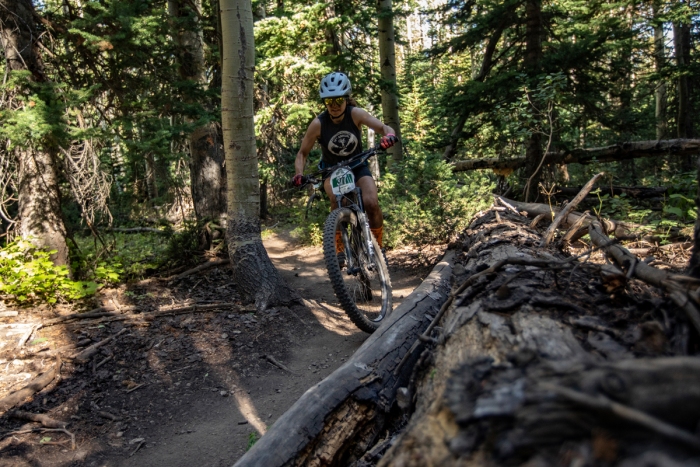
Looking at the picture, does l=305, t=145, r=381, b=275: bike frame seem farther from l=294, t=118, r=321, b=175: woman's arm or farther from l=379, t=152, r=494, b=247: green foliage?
l=379, t=152, r=494, b=247: green foliage

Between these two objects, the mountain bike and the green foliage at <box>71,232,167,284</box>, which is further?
the green foliage at <box>71,232,167,284</box>

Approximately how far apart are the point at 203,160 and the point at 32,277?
17.2ft

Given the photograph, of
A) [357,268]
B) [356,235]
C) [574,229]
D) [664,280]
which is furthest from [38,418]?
[574,229]

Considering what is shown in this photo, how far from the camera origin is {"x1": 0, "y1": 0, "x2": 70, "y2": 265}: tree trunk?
6191 mm

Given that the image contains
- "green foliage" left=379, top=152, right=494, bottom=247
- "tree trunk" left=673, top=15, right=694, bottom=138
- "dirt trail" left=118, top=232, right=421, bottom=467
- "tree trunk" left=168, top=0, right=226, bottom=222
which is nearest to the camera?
"dirt trail" left=118, top=232, right=421, bottom=467

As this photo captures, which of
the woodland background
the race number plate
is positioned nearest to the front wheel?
the race number plate

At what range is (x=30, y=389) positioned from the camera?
4.08 metres

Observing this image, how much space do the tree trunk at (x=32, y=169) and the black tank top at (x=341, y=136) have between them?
3724 mm

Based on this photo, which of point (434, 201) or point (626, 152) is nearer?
point (434, 201)

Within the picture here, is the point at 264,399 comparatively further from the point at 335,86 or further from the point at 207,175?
the point at 207,175

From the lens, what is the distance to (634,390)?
42.0 inches

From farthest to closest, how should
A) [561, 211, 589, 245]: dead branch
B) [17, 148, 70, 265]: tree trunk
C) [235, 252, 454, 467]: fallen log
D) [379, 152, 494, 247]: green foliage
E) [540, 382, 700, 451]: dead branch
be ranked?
[379, 152, 494, 247]: green foliage, [17, 148, 70, 265]: tree trunk, [561, 211, 589, 245]: dead branch, [235, 252, 454, 467]: fallen log, [540, 382, 700, 451]: dead branch

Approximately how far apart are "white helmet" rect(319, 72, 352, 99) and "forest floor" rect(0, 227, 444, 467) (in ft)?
8.80

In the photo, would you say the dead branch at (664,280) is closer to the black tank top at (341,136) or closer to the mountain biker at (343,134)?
the mountain biker at (343,134)
